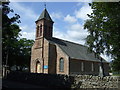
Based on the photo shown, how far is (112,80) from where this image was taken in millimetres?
13469

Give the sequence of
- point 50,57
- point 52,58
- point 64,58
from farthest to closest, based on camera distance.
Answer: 1. point 52,58
2. point 50,57
3. point 64,58

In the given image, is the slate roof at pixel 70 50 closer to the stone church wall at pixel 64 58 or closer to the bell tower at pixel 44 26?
the stone church wall at pixel 64 58

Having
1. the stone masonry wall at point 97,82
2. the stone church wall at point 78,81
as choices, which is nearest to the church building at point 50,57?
the stone church wall at point 78,81

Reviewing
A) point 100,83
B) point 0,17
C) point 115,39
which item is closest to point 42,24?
point 0,17

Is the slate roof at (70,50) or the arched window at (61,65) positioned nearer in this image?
the arched window at (61,65)

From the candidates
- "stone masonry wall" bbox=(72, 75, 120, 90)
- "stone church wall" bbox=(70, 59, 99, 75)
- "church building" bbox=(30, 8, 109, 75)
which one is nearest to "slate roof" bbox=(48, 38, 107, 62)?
"church building" bbox=(30, 8, 109, 75)

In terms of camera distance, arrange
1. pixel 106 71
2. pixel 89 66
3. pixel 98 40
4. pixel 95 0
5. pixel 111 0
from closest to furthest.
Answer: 1. pixel 111 0
2. pixel 95 0
3. pixel 98 40
4. pixel 89 66
5. pixel 106 71

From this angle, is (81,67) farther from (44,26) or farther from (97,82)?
(97,82)

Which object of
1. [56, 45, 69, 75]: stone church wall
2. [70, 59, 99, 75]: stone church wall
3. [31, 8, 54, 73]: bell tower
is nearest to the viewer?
[56, 45, 69, 75]: stone church wall

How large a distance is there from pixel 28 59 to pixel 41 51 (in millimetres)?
17256

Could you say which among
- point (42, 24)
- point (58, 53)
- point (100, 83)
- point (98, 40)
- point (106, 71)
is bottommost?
point (106, 71)

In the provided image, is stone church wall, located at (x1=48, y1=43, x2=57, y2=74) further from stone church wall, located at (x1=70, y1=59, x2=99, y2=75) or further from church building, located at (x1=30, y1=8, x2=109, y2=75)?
stone church wall, located at (x1=70, y1=59, x2=99, y2=75)

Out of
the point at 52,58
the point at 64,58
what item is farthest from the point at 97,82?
the point at 52,58

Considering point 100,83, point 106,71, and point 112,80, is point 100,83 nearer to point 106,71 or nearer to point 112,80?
point 112,80
